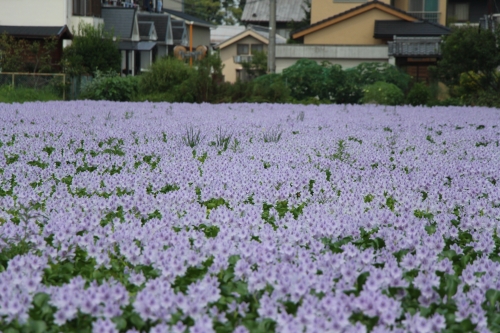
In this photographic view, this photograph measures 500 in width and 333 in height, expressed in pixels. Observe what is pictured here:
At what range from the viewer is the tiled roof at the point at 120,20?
46.1 metres

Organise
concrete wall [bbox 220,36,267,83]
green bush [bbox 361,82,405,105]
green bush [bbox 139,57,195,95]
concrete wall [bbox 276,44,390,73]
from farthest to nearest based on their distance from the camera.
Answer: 1. concrete wall [bbox 220,36,267,83]
2. concrete wall [bbox 276,44,390,73]
3. green bush [bbox 139,57,195,95]
4. green bush [bbox 361,82,405,105]

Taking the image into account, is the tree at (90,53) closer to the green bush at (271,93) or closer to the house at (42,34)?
the house at (42,34)

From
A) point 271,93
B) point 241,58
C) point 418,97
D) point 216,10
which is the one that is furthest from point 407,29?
point 216,10

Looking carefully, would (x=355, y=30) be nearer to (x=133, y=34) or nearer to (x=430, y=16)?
(x=430, y=16)

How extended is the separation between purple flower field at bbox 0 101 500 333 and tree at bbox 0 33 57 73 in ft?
90.5

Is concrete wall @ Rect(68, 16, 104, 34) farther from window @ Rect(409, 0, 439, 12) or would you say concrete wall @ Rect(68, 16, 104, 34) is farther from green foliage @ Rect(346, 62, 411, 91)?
window @ Rect(409, 0, 439, 12)

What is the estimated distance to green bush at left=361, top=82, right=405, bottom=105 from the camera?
67.7ft

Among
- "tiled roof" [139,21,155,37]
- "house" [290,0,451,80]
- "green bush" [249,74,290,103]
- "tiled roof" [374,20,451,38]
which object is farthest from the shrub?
"tiled roof" [139,21,155,37]

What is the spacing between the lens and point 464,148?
8.52 meters

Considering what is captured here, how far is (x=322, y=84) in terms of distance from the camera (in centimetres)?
2220

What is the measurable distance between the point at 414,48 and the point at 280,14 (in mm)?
33409

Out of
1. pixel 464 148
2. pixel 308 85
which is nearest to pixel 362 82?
pixel 308 85

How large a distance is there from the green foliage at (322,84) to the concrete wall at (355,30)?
20.6 metres

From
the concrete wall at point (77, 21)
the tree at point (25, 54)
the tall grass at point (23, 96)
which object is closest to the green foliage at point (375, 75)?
the tall grass at point (23, 96)
